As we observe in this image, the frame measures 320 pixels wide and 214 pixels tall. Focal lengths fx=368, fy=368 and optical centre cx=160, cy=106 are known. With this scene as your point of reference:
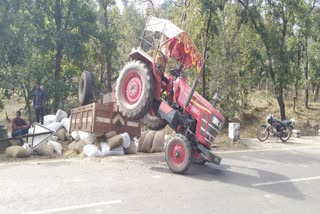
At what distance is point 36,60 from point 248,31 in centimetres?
1214

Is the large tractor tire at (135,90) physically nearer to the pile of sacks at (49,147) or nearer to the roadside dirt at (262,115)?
the pile of sacks at (49,147)

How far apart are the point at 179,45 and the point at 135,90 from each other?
62.4 inches

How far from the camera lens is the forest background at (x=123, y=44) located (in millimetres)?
16362

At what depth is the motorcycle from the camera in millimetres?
16234

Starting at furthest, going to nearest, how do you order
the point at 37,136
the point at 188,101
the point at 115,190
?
the point at 37,136, the point at 188,101, the point at 115,190

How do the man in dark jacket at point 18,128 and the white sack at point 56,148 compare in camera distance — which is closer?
the white sack at point 56,148

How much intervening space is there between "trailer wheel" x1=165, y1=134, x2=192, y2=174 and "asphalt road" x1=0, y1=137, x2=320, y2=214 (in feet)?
0.77

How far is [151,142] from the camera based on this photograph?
11.6 metres

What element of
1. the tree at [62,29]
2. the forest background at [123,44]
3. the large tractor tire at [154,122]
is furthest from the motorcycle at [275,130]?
the tree at [62,29]

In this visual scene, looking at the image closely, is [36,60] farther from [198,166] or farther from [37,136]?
[198,166]

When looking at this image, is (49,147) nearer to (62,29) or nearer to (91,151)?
(91,151)

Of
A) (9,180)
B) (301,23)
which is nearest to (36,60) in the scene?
(9,180)

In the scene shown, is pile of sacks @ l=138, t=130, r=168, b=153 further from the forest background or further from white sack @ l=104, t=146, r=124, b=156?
the forest background

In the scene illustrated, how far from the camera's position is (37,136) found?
10.3 meters
